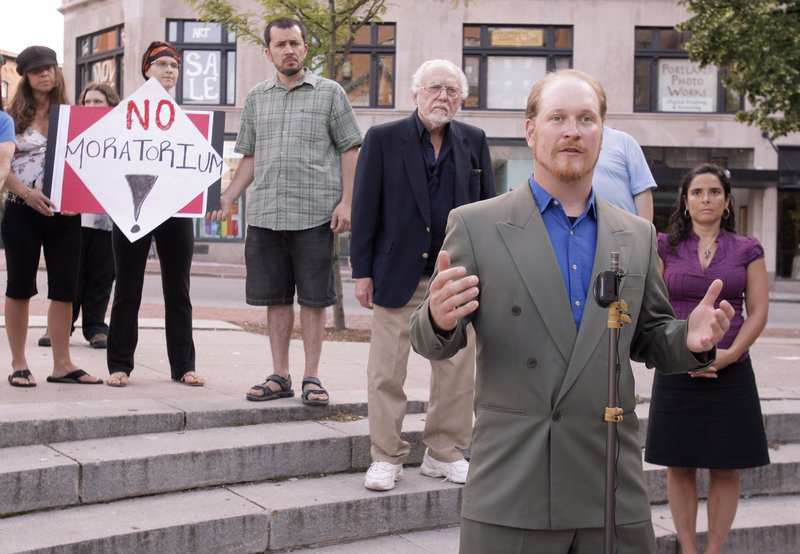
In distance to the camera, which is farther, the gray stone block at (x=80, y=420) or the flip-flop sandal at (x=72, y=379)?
the flip-flop sandal at (x=72, y=379)

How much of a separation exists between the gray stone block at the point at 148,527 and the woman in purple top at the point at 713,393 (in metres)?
2.03

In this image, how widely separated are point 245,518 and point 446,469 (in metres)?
1.19

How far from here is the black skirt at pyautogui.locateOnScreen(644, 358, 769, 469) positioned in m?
4.47

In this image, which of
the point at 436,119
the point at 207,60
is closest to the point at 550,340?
the point at 436,119

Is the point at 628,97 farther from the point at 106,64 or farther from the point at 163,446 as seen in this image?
the point at 163,446

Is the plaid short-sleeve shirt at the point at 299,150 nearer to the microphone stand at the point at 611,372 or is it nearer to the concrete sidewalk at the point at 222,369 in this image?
the concrete sidewalk at the point at 222,369

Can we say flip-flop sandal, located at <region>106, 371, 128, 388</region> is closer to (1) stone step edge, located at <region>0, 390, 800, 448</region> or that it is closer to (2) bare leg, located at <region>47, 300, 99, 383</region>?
(2) bare leg, located at <region>47, 300, 99, 383</region>

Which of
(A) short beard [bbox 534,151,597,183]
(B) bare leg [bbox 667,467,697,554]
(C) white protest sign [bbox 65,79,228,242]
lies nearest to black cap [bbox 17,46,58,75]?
(C) white protest sign [bbox 65,79,228,242]

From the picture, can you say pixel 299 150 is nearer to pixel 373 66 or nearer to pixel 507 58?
pixel 373 66

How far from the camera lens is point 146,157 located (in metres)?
5.88

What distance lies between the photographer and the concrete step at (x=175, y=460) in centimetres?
409

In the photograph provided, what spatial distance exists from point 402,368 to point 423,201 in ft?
2.83

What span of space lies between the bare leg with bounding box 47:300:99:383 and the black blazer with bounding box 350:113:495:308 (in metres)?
2.03

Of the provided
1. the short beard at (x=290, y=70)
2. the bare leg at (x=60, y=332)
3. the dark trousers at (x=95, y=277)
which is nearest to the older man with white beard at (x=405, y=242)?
the short beard at (x=290, y=70)
